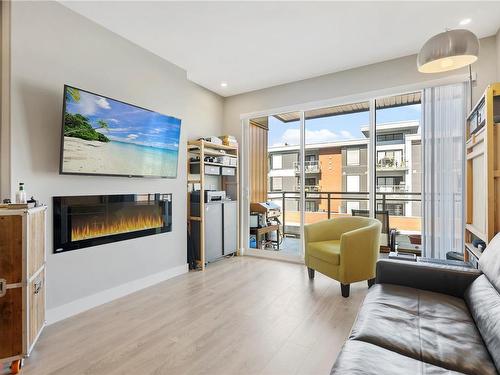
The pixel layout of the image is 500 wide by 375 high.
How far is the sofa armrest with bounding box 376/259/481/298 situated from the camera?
1704mm

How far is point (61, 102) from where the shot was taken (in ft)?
7.46

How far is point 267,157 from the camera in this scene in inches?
175

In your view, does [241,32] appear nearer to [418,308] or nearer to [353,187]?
[353,187]

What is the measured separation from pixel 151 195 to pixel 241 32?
6.67 feet

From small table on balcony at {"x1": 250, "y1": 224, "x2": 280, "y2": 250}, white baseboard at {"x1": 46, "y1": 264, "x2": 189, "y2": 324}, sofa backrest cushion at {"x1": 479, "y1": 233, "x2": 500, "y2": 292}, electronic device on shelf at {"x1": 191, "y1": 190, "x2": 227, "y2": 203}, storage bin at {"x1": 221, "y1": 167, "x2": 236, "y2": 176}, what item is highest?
storage bin at {"x1": 221, "y1": 167, "x2": 236, "y2": 176}

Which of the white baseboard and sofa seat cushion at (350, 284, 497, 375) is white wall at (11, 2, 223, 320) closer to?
the white baseboard

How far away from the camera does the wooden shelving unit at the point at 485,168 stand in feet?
6.30

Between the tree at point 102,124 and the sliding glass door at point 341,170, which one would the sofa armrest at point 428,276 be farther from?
the tree at point 102,124

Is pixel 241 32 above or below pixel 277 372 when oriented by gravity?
above

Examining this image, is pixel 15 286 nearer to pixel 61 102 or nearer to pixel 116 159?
pixel 116 159

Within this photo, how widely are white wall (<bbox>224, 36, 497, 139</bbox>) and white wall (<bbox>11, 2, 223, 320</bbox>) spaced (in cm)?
136

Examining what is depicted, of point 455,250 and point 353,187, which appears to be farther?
point 353,187

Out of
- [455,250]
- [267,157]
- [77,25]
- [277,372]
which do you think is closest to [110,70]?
[77,25]

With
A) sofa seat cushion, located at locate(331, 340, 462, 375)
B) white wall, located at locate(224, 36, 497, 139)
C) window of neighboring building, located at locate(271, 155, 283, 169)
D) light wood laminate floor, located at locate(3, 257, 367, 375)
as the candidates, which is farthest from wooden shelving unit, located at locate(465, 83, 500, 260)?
window of neighboring building, located at locate(271, 155, 283, 169)
